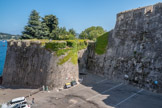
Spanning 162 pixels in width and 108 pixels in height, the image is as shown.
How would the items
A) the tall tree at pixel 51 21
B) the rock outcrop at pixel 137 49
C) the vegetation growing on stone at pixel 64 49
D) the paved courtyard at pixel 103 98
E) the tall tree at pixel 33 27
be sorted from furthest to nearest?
1. the tall tree at pixel 51 21
2. the tall tree at pixel 33 27
3. the vegetation growing on stone at pixel 64 49
4. the rock outcrop at pixel 137 49
5. the paved courtyard at pixel 103 98

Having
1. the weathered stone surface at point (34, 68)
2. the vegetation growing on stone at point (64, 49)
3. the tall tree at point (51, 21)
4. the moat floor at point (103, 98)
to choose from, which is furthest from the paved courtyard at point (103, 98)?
the tall tree at point (51, 21)

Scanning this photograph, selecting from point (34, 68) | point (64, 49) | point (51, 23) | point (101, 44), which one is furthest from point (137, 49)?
point (51, 23)

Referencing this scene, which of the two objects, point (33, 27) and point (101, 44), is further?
point (33, 27)

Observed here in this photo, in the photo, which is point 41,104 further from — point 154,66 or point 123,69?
point 154,66

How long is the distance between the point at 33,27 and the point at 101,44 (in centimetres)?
2089

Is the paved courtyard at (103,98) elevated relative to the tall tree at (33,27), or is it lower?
lower

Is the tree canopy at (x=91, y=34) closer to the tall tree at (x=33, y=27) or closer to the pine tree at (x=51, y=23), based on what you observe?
the pine tree at (x=51, y=23)

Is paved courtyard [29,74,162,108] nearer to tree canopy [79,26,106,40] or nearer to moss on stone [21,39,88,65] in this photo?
moss on stone [21,39,88,65]

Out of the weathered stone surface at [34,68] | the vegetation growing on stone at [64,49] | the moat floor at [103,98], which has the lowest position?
the moat floor at [103,98]

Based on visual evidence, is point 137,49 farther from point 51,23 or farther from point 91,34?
point 91,34

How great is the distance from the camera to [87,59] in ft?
102

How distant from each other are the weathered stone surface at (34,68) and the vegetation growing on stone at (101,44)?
293 inches

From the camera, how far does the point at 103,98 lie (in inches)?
582

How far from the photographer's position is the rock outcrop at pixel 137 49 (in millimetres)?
16188
